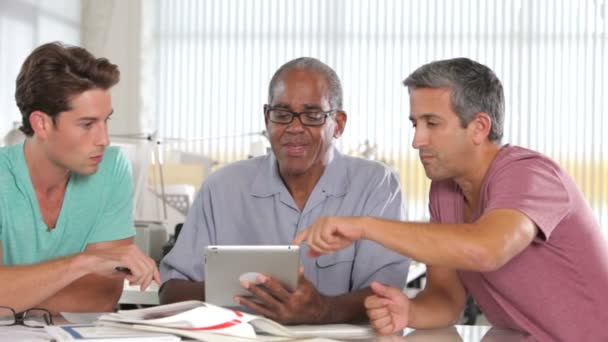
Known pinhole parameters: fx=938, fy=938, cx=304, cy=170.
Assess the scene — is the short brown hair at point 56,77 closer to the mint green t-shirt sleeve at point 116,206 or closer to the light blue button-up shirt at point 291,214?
the mint green t-shirt sleeve at point 116,206

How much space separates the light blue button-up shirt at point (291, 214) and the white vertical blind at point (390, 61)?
6373 mm

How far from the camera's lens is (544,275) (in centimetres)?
205

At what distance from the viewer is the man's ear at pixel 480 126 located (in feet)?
6.92

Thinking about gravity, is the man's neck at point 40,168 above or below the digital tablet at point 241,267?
above

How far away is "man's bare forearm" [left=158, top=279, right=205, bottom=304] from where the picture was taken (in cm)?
233

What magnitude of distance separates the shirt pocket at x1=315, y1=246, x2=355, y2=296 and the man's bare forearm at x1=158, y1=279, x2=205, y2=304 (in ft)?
1.06

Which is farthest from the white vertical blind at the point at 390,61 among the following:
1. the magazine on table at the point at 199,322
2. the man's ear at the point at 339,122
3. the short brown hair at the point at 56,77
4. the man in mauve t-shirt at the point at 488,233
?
the magazine on table at the point at 199,322

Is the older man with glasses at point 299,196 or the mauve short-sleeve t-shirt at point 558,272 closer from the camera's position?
the mauve short-sleeve t-shirt at point 558,272

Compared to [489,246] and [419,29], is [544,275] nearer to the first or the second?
[489,246]

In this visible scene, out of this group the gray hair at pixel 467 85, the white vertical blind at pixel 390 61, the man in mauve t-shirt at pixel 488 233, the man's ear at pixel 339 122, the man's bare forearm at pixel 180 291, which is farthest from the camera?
the white vertical blind at pixel 390 61

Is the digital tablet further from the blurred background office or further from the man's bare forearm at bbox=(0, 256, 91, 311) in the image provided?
the blurred background office

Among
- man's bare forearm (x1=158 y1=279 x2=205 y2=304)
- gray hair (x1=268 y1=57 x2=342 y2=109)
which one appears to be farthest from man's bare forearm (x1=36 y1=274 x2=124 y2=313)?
gray hair (x1=268 y1=57 x2=342 y2=109)

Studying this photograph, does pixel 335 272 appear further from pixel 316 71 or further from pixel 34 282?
pixel 34 282

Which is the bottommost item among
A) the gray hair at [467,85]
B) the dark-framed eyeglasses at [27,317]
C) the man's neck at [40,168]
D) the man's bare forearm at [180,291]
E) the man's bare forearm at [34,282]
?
the man's bare forearm at [180,291]
